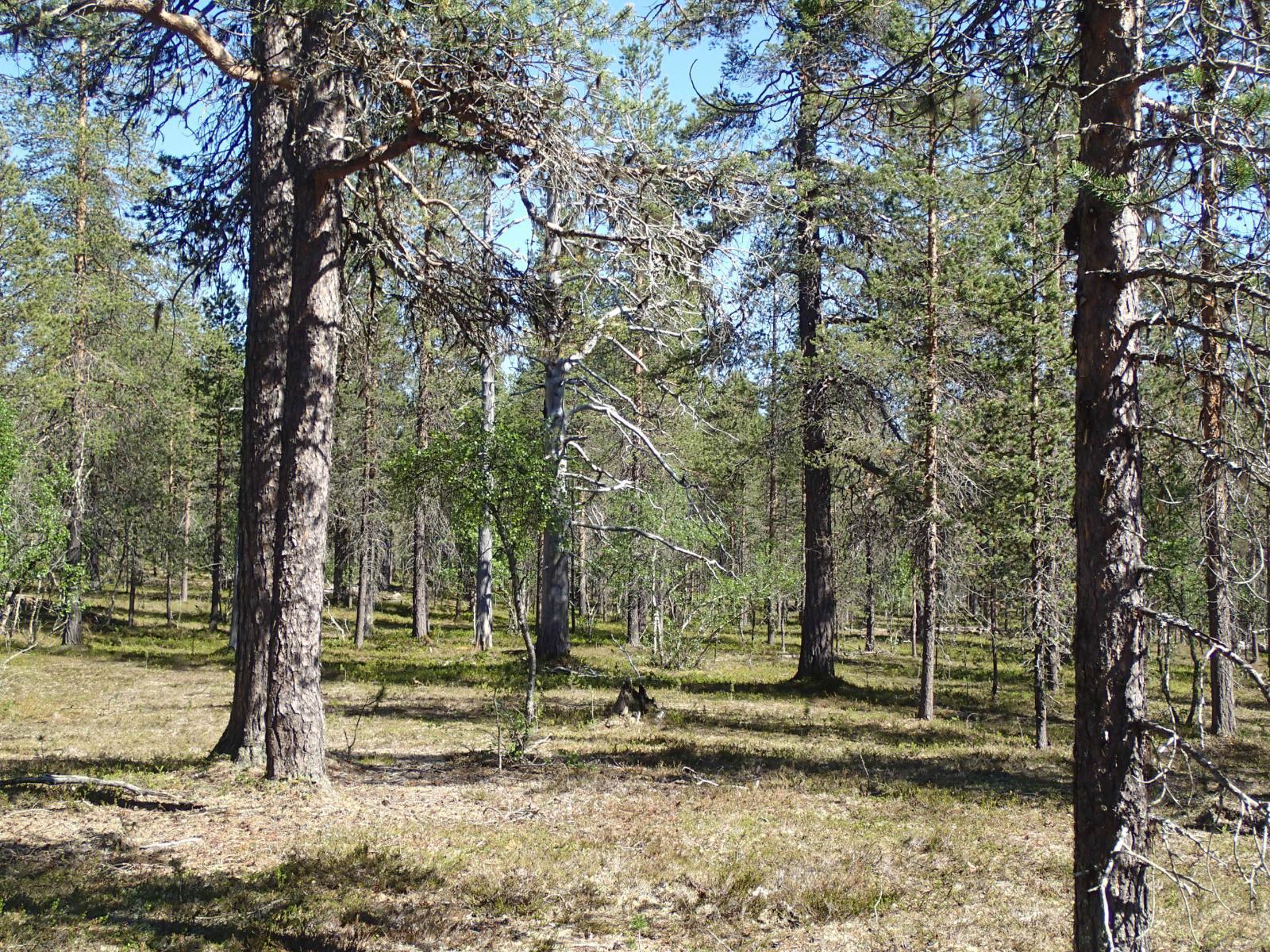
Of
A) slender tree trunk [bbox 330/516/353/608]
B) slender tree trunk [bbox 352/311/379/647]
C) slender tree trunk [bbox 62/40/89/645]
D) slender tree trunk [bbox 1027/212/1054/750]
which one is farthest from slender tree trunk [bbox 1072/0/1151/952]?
slender tree trunk [bbox 62/40/89/645]

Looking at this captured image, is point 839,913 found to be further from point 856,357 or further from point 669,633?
point 669,633

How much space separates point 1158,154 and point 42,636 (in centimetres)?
2948

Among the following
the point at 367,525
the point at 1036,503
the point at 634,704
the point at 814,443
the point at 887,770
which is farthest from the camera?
the point at 367,525

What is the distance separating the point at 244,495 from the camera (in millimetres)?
9141

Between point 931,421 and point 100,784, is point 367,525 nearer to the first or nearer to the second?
point 931,421

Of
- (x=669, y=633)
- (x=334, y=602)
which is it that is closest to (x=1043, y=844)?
(x=669, y=633)

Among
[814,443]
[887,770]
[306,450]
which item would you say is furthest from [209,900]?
[814,443]

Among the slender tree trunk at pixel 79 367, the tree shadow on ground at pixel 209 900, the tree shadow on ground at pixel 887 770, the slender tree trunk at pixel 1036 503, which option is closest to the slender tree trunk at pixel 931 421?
the slender tree trunk at pixel 1036 503

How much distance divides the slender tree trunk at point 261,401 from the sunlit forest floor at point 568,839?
0.76 metres

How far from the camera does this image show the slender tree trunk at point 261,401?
9.05 metres

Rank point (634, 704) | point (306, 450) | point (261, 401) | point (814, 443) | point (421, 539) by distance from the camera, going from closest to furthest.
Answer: point (306, 450)
point (261, 401)
point (634, 704)
point (814, 443)
point (421, 539)

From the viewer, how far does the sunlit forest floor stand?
571 cm

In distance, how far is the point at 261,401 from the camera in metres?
9.19

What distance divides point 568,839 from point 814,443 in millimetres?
11688
